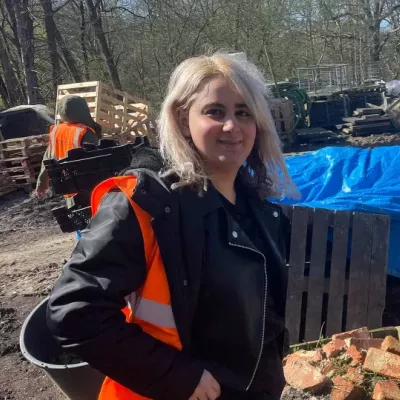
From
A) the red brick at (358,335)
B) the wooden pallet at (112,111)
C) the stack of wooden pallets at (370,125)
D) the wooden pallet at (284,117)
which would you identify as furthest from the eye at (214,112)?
the stack of wooden pallets at (370,125)

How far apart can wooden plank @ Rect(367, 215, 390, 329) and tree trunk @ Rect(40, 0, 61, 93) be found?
15.0 m

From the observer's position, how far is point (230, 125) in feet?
5.03

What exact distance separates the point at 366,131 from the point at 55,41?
1084cm

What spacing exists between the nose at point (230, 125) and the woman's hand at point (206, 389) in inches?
27.7

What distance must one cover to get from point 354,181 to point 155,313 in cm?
420

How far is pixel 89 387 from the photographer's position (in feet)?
7.30

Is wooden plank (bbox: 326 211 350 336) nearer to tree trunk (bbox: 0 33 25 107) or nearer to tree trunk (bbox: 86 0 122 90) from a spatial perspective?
tree trunk (bbox: 86 0 122 90)

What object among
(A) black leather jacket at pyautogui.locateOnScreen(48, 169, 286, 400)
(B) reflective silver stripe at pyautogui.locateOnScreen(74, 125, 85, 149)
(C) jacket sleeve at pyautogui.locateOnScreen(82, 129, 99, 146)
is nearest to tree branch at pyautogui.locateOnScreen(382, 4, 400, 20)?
(C) jacket sleeve at pyautogui.locateOnScreen(82, 129, 99, 146)

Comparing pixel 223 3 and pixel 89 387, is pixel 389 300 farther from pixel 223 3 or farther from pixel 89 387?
→ pixel 223 3

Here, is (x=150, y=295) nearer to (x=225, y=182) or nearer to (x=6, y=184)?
(x=225, y=182)

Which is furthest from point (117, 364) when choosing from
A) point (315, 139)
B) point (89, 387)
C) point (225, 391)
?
point (315, 139)

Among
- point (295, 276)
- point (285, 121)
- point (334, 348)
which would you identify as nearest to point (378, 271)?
point (295, 276)

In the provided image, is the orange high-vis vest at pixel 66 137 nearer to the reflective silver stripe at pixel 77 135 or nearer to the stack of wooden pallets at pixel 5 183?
the reflective silver stripe at pixel 77 135

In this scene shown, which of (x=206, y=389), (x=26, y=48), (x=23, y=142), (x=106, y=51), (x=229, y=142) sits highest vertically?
(x=26, y=48)
